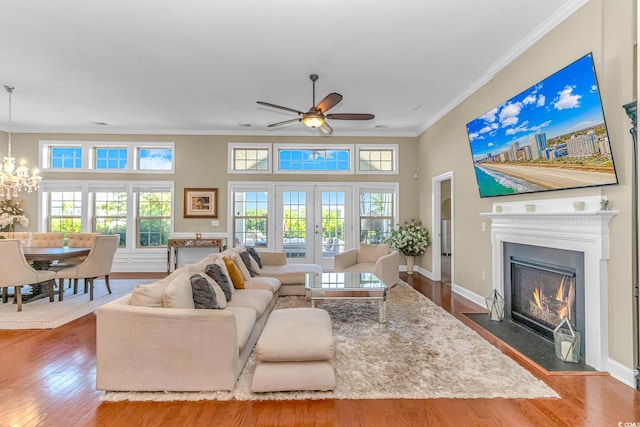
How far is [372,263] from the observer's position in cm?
593

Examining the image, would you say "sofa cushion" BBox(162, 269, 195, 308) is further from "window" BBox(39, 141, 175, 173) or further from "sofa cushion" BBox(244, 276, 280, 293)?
"window" BBox(39, 141, 175, 173)

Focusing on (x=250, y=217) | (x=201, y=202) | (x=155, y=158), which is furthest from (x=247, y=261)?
(x=155, y=158)

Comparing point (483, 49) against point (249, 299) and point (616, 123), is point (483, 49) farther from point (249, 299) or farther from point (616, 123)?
point (249, 299)

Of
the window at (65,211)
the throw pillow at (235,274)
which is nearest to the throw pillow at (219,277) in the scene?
the throw pillow at (235,274)

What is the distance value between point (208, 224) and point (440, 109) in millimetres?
5546

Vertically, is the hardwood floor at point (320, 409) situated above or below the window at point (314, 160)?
below

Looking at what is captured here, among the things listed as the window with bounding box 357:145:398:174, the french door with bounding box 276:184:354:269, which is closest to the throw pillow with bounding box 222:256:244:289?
the french door with bounding box 276:184:354:269

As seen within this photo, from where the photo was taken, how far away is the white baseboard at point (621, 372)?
8.26 ft

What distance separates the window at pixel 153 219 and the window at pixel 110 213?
0.39m

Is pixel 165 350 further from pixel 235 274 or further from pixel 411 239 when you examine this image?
pixel 411 239

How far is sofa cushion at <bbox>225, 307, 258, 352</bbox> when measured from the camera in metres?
2.63

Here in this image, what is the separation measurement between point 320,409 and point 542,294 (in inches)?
110

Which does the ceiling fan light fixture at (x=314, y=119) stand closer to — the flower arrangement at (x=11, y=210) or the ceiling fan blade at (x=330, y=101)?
the ceiling fan blade at (x=330, y=101)

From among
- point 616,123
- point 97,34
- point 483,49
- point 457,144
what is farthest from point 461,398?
point 97,34
